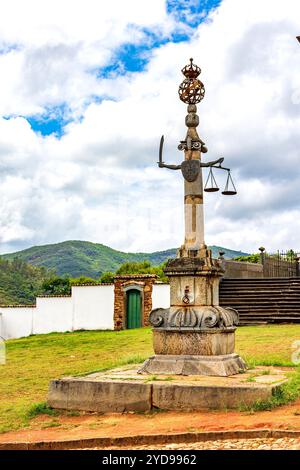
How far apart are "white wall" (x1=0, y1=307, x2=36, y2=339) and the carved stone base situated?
20901 millimetres

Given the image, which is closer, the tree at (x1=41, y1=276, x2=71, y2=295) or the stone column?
the stone column

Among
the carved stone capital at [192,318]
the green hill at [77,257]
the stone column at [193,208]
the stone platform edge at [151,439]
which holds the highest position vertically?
the green hill at [77,257]

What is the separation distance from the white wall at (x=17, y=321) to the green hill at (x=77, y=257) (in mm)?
91822

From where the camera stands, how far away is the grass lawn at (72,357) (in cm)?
993

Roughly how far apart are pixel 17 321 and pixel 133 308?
6527 millimetres

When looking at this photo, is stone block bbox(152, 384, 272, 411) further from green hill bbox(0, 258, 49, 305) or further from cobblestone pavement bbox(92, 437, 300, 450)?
green hill bbox(0, 258, 49, 305)

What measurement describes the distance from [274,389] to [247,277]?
749 inches

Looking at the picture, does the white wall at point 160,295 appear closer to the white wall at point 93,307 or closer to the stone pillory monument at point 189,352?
the white wall at point 93,307

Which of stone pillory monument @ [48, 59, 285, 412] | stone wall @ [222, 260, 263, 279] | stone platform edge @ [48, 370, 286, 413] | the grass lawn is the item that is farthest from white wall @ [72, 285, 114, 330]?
stone platform edge @ [48, 370, 286, 413]

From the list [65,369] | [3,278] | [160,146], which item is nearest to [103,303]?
[65,369]

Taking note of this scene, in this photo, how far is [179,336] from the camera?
9281 mm

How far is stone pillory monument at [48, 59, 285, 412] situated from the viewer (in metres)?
8.04

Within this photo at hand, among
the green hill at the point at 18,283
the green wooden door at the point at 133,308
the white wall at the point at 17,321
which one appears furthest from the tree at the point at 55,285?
the green wooden door at the point at 133,308
